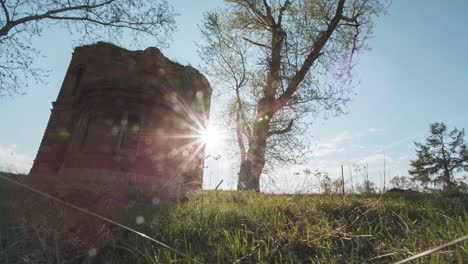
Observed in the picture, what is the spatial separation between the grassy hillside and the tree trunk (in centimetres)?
868

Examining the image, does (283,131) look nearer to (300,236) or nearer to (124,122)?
(124,122)

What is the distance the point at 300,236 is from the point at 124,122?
11562 millimetres

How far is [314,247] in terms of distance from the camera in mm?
2320

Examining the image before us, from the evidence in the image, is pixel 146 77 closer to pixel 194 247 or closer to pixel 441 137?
pixel 194 247

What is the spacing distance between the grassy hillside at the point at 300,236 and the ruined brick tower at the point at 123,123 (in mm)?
7889

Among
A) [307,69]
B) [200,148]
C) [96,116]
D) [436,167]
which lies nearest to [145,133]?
[96,116]

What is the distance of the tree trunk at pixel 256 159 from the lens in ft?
39.8

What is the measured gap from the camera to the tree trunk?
12133mm

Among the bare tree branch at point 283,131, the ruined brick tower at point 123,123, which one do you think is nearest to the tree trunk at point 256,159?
the bare tree branch at point 283,131

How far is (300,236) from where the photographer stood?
8.22ft

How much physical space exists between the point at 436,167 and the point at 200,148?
28.0 metres

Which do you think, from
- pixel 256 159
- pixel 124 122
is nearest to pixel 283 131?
pixel 256 159

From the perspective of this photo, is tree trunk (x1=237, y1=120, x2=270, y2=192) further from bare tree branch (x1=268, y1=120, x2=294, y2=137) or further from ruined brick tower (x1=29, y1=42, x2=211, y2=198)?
ruined brick tower (x1=29, y1=42, x2=211, y2=198)

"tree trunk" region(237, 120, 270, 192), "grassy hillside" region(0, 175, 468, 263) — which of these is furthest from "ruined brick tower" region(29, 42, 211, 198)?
"grassy hillside" region(0, 175, 468, 263)
